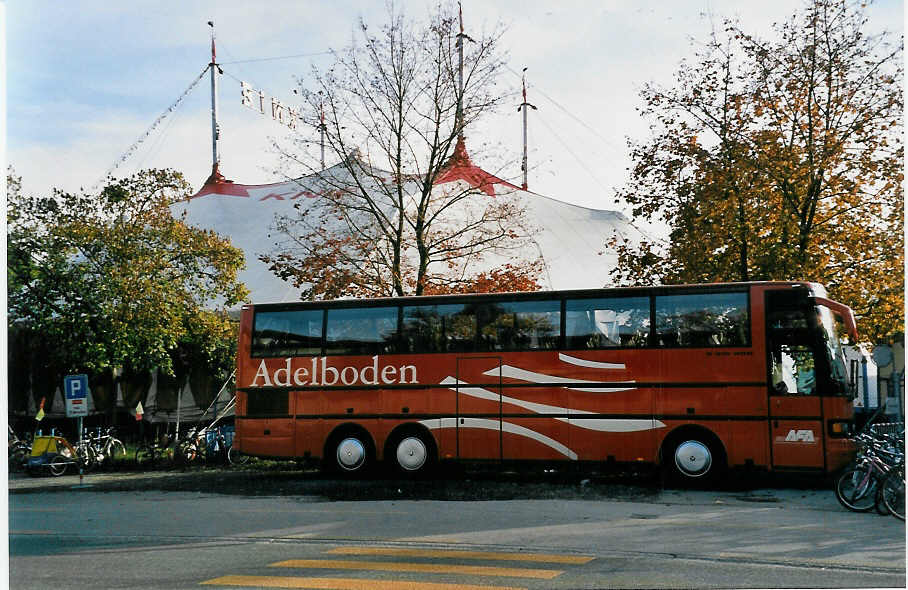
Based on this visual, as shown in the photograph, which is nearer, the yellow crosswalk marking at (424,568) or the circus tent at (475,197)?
the yellow crosswalk marking at (424,568)

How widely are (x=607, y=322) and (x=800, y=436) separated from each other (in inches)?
115

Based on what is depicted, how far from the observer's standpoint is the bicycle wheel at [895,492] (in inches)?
399

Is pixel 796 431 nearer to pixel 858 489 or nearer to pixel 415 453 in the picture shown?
pixel 858 489

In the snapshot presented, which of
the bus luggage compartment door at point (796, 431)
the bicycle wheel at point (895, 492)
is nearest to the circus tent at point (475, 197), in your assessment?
the bus luggage compartment door at point (796, 431)

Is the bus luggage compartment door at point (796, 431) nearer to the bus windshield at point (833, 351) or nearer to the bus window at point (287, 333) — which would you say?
the bus windshield at point (833, 351)

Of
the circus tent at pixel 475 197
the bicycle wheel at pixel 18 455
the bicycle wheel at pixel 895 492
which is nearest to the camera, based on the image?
the bicycle wheel at pixel 895 492

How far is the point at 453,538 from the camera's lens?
1011 cm

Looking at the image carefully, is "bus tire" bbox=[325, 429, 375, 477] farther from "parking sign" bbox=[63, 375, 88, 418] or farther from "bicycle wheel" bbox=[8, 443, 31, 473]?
"bicycle wheel" bbox=[8, 443, 31, 473]

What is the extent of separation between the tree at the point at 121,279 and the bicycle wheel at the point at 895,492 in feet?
41.9

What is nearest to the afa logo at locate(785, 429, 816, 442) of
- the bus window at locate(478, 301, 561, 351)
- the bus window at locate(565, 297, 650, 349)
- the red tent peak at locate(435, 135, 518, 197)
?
the bus window at locate(565, 297, 650, 349)

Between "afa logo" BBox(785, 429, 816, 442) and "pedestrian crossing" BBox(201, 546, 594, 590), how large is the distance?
5429 millimetres

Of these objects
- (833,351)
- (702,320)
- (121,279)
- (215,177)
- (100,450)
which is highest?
(215,177)

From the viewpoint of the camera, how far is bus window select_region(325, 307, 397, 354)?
1528 centimetres

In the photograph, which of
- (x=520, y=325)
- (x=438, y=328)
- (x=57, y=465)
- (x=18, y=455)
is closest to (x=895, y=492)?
(x=520, y=325)
